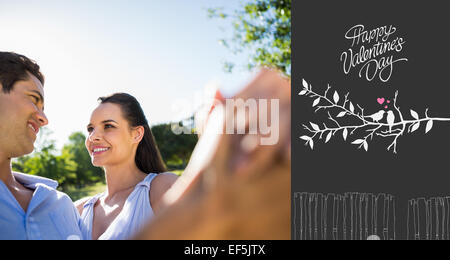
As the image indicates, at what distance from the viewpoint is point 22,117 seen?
4.25ft

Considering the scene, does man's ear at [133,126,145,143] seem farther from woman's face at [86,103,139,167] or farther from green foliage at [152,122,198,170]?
green foliage at [152,122,198,170]

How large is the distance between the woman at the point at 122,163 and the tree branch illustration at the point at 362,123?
903mm

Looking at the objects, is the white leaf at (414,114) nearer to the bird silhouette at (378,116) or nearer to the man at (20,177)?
the bird silhouette at (378,116)

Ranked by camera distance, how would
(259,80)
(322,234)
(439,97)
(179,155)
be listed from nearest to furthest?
1. (259,80)
2. (322,234)
3. (439,97)
4. (179,155)

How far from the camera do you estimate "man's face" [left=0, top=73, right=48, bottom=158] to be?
49.4 inches

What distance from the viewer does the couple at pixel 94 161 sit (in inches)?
48.1

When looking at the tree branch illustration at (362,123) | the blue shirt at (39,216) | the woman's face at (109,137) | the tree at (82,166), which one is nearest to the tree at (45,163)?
the tree at (82,166)

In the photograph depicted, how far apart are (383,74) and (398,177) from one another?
44 centimetres

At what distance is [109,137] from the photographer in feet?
5.97

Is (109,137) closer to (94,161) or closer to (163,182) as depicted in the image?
(94,161)

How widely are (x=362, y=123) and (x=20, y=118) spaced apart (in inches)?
56.6

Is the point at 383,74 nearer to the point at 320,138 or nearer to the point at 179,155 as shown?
the point at 320,138

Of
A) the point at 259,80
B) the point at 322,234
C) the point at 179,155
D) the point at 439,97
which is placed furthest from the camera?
the point at 179,155

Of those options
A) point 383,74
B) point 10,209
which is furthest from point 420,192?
point 10,209
